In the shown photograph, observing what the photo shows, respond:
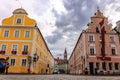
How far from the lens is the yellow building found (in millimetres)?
31973

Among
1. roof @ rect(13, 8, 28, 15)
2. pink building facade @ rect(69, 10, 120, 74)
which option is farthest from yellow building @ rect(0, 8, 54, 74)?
pink building facade @ rect(69, 10, 120, 74)

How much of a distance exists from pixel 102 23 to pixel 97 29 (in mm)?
2151

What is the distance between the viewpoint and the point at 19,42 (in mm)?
33531

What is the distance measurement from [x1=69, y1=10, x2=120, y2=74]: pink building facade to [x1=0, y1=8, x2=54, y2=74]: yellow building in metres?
11.6

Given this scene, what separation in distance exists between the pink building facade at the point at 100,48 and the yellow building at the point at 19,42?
1160cm

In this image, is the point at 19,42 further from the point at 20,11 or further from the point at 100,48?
the point at 100,48

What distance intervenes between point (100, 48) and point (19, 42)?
18649 mm

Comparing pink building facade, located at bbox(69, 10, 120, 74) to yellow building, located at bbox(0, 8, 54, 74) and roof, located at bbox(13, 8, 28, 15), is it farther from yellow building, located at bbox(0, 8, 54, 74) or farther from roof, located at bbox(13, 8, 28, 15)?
roof, located at bbox(13, 8, 28, 15)

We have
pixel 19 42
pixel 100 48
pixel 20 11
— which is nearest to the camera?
pixel 19 42

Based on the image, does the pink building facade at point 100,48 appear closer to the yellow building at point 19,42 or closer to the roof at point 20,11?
the yellow building at point 19,42

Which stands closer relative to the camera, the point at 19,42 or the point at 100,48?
the point at 19,42

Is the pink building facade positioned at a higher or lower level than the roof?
lower

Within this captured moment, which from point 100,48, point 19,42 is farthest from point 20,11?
point 100,48

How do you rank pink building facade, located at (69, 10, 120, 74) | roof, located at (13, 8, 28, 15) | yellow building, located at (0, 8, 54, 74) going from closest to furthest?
yellow building, located at (0, 8, 54, 74), pink building facade, located at (69, 10, 120, 74), roof, located at (13, 8, 28, 15)
